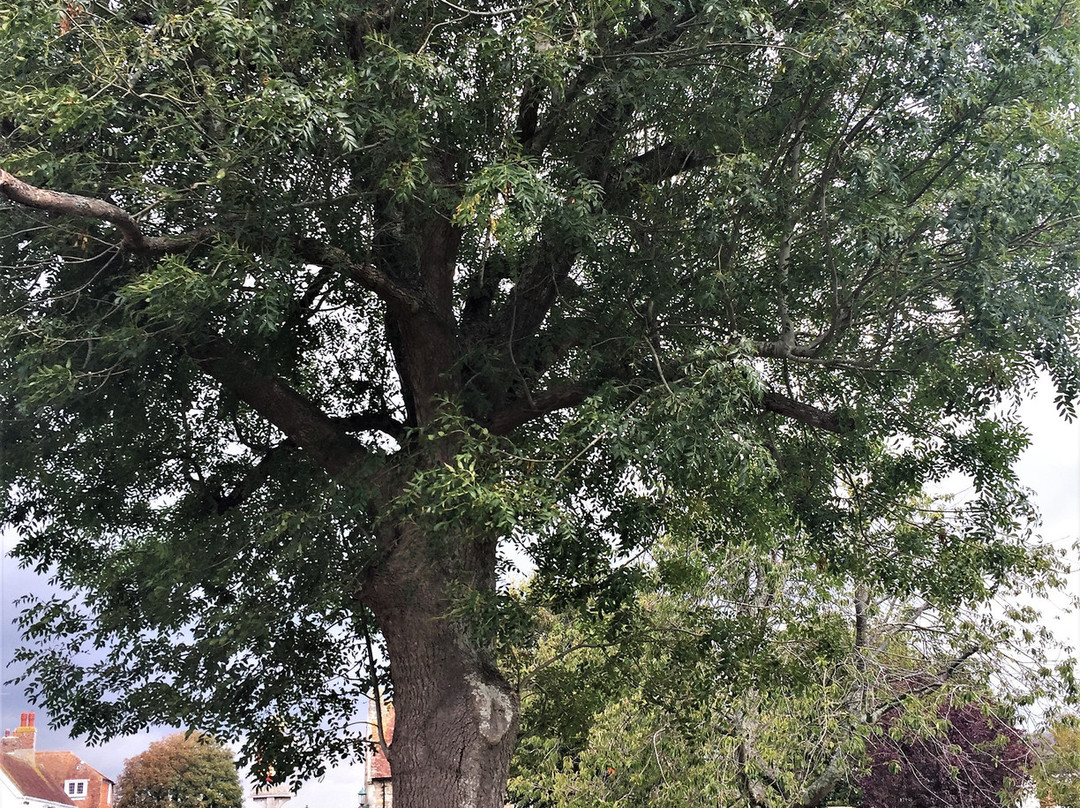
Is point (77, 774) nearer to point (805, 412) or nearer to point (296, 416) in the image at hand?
point (296, 416)

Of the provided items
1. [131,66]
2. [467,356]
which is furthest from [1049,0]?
[131,66]

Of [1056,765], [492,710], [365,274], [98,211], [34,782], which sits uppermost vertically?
[365,274]

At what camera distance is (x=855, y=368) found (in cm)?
686

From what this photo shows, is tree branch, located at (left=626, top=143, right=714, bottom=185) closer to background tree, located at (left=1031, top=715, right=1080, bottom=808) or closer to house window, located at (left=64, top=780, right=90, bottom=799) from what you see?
background tree, located at (left=1031, top=715, right=1080, bottom=808)

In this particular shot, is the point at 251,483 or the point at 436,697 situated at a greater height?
the point at 251,483

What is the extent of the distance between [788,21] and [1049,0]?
1.52 meters

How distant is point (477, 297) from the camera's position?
26.6 ft

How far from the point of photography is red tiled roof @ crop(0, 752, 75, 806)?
35.6 ft

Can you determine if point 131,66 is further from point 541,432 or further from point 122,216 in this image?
point 541,432

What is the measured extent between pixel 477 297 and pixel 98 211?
3.43 m

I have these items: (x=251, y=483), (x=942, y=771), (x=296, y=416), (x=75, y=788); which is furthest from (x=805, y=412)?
(x=75, y=788)

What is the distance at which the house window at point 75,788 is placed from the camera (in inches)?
539

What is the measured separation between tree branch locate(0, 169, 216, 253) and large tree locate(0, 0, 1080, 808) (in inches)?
1.1

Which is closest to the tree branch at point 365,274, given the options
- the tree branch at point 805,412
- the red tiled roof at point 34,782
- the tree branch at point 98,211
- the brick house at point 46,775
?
the tree branch at point 98,211
